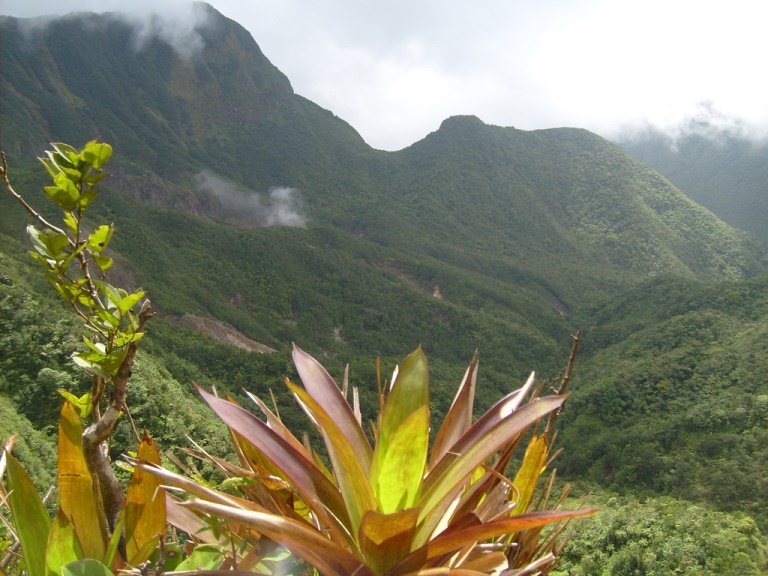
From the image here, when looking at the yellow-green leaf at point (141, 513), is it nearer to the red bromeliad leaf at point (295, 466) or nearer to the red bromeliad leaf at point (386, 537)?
the red bromeliad leaf at point (295, 466)

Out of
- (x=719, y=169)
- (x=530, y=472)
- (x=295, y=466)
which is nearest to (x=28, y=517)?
(x=295, y=466)

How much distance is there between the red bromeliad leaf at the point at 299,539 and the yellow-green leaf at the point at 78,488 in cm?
24

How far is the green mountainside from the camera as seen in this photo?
19.5 m

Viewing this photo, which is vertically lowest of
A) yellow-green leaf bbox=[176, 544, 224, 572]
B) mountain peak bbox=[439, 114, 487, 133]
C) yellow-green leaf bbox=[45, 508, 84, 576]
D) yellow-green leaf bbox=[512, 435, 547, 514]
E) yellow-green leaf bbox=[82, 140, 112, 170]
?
yellow-green leaf bbox=[176, 544, 224, 572]

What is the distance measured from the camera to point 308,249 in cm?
5275

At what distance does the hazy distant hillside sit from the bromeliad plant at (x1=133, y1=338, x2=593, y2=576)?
91193 millimetres

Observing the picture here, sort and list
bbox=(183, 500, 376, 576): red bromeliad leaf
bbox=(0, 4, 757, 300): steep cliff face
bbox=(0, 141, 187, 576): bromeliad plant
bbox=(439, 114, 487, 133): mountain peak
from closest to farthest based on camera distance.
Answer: bbox=(183, 500, 376, 576): red bromeliad leaf → bbox=(0, 141, 187, 576): bromeliad plant → bbox=(0, 4, 757, 300): steep cliff face → bbox=(439, 114, 487, 133): mountain peak

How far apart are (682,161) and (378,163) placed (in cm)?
6379

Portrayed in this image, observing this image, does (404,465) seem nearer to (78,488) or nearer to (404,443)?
(404,443)

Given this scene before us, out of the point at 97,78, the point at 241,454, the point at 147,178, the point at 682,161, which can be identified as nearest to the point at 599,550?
the point at 241,454

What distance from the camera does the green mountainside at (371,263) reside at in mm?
19531

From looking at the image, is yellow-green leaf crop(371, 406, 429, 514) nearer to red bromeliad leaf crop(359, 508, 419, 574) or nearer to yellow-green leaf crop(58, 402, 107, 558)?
red bromeliad leaf crop(359, 508, 419, 574)

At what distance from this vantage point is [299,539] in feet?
1.82

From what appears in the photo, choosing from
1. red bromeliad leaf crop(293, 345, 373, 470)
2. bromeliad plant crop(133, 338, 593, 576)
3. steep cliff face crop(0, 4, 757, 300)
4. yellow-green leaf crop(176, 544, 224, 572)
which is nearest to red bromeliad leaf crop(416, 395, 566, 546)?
bromeliad plant crop(133, 338, 593, 576)
